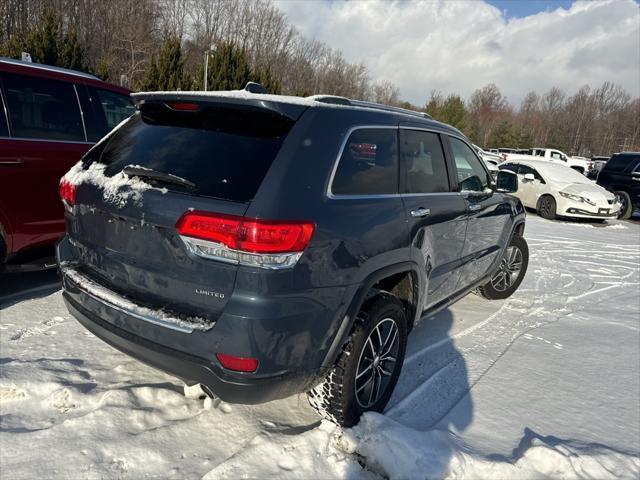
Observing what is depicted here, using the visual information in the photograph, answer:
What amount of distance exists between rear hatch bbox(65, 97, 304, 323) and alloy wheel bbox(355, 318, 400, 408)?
3.29 ft

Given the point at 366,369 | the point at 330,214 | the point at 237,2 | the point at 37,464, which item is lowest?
the point at 37,464

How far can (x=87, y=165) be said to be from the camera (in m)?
2.87

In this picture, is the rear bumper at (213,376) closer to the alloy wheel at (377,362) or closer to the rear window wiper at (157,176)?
the alloy wheel at (377,362)

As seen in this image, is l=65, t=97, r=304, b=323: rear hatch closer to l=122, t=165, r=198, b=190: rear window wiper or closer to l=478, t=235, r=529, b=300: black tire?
l=122, t=165, r=198, b=190: rear window wiper

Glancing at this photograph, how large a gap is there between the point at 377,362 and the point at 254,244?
1244 millimetres

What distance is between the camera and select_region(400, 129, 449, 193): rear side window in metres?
3.04

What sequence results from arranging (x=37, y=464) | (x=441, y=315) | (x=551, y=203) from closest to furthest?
(x=37, y=464), (x=441, y=315), (x=551, y=203)

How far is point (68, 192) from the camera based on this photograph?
2795 mm

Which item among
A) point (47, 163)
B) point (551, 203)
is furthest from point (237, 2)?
point (47, 163)

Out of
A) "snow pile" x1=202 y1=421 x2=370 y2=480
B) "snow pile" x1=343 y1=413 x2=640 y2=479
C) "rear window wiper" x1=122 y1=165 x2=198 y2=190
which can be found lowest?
"snow pile" x1=202 y1=421 x2=370 y2=480

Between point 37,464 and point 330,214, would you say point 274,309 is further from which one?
point 37,464

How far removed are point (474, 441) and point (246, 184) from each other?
1.91m

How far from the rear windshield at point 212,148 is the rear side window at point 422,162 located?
1021 millimetres

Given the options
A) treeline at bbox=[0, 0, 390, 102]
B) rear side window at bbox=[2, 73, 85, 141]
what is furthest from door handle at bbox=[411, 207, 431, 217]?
treeline at bbox=[0, 0, 390, 102]
